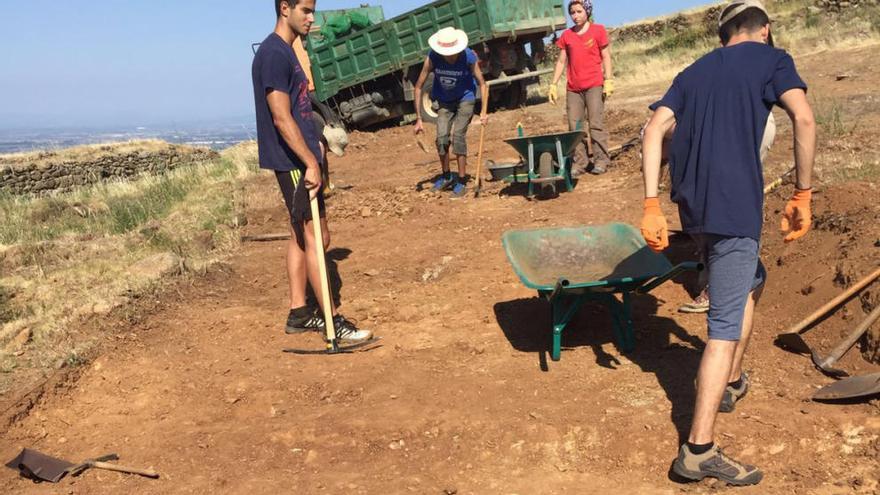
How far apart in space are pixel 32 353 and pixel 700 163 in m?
4.42

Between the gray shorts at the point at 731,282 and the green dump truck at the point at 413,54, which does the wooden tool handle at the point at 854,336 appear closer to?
the gray shorts at the point at 731,282

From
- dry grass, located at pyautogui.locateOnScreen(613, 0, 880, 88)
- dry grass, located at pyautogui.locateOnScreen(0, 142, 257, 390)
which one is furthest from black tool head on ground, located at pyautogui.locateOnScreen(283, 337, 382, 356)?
dry grass, located at pyautogui.locateOnScreen(613, 0, 880, 88)

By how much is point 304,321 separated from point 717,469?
2.93 meters

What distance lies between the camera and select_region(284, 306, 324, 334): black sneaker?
5.07 m

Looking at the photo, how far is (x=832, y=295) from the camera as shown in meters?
4.42

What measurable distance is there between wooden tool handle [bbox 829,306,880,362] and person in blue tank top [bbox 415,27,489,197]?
4941mm

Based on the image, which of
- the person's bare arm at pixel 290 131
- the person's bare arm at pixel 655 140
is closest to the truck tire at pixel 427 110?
the person's bare arm at pixel 290 131

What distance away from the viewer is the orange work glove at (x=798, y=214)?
3.01 meters

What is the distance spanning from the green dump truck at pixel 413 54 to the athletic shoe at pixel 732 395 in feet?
40.0

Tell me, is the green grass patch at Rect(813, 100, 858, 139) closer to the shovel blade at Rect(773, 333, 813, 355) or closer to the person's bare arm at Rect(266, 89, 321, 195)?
the shovel blade at Rect(773, 333, 813, 355)

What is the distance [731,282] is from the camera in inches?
116

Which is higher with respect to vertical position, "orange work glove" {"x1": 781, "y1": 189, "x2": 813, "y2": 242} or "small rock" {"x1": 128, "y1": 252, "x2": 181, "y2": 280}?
"orange work glove" {"x1": 781, "y1": 189, "x2": 813, "y2": 242}

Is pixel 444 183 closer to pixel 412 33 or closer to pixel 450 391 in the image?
pixel 450 391

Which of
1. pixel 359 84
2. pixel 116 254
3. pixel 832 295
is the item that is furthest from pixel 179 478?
pixel 359 84
